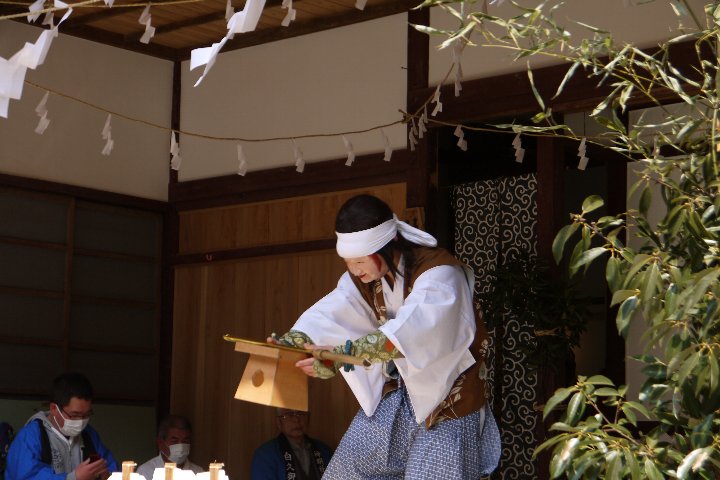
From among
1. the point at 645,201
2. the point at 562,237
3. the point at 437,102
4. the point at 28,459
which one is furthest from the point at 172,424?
the point at 645,201

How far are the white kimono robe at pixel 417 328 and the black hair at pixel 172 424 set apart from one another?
91.3 inches

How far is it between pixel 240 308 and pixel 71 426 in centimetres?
125

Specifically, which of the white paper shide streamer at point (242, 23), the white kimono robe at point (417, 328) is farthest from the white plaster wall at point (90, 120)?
the white paper shide streamer at point (242, 23)

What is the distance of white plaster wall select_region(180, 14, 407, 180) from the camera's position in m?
6.14

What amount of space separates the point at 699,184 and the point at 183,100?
4.62 metres

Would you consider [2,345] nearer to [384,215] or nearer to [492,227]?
[492,227]

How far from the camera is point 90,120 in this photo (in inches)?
265

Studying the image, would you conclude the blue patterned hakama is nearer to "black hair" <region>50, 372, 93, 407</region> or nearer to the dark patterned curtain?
the dark patterned curtain

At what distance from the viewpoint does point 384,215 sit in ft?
13.1

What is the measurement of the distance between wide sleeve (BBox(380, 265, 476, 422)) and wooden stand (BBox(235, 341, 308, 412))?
0.29 metres

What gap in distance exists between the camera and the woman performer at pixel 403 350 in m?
3.84

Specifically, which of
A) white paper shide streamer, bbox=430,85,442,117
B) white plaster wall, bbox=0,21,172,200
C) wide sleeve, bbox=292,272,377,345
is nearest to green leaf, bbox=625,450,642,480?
wide sleeve, bbox=292,272,377,345

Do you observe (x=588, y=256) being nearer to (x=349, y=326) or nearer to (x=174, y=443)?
(x=349, y=326)

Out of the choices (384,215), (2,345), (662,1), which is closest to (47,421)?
(2,345)
